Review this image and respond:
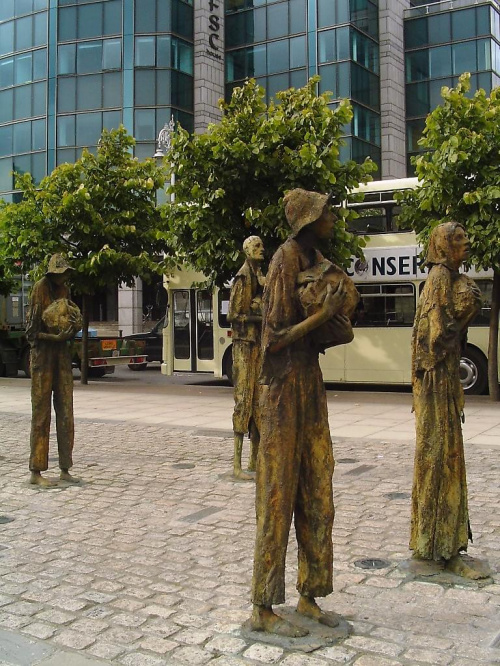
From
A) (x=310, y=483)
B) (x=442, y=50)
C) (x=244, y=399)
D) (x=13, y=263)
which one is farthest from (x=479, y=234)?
(x=442, y=50)

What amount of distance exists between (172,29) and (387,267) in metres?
25.1

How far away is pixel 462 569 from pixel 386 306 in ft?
39.5

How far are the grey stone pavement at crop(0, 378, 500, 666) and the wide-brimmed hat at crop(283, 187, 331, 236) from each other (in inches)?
78.5

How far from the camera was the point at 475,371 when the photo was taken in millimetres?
15781

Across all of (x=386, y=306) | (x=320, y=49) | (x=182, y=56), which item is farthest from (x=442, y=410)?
(x=182, y=56)

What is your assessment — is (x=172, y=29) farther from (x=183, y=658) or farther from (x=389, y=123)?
(x=183, y=658)

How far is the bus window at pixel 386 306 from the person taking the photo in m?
16.2

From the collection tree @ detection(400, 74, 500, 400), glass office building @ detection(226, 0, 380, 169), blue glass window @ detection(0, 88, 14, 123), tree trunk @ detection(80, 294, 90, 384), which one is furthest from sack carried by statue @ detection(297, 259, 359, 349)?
blue glass window @ detection(0, 88, 14, 123)

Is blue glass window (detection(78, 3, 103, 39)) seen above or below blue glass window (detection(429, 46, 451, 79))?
above

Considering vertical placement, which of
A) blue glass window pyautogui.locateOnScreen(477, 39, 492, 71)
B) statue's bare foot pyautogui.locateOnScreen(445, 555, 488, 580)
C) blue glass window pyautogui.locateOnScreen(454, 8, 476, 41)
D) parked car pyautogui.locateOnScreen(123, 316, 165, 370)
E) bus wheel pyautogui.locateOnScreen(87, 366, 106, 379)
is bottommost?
statue's bare foot pyautogui.locateOnScreen(445, 555, 488, 580)

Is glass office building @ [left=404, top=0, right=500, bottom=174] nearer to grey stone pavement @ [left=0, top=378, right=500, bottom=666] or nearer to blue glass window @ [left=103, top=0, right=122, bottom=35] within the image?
blue glass window @ [left=103, top=0, right=122, bottom=35]

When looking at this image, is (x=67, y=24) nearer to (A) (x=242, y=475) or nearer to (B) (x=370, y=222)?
(B) (x=370, y=222)

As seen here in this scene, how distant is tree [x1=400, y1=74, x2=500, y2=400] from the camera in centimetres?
1274

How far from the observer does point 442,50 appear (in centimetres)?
3669
